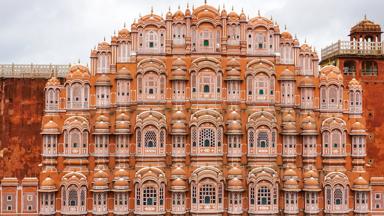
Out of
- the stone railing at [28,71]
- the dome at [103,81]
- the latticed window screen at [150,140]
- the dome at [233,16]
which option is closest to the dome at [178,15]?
the dome at [233,16]

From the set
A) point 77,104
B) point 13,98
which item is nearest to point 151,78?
point 77,104

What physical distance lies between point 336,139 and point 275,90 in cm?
554

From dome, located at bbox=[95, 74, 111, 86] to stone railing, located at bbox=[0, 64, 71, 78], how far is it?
1297 cm

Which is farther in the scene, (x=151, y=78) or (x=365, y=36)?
(x=365, y=36)

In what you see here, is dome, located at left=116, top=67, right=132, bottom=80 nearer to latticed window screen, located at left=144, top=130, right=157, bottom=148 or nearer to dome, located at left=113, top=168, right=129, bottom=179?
latticed window screen, located at left=144, top=130, right=157, bottom=148

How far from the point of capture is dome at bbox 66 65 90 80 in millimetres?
40781

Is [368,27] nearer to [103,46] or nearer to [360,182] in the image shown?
[360,182]

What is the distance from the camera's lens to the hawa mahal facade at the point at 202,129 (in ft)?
130

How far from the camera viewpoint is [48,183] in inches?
1549

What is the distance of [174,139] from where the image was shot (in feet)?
131

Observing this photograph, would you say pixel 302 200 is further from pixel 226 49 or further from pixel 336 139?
pixel 226 49

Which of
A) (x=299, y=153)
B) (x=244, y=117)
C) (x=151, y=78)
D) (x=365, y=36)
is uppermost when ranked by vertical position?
(x=365, y=36)

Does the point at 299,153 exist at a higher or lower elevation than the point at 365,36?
lower

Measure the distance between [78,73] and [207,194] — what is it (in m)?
12.3
